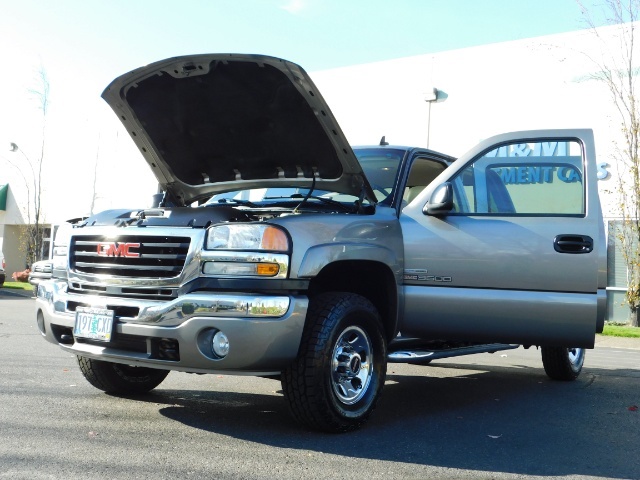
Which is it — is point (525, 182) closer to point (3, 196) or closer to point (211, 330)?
point (211, 330)

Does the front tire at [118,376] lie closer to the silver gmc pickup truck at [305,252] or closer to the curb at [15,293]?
the silver gmc pickup truck at [305,252]

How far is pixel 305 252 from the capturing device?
15.2 feet

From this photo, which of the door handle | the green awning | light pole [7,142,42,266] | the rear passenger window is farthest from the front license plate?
the green awning

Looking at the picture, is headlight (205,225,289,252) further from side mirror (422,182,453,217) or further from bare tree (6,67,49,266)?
bare tree (6,67,49,266)

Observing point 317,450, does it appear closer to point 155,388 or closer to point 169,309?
point 169,309

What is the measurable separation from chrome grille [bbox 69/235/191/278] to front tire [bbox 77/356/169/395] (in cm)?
88

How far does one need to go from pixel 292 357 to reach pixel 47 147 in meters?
29.3

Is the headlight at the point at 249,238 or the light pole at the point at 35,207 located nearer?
the headlight at the point at 249,238

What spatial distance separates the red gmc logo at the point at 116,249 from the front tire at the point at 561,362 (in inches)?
167

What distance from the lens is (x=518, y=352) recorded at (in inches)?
436

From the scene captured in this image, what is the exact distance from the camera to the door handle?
527cm

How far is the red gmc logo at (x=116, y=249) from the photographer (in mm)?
4844

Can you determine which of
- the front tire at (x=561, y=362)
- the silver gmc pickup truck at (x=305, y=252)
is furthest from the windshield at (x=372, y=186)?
the front tire at (x=561, y=362)

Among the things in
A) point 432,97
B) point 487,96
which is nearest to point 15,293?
point 432,97
